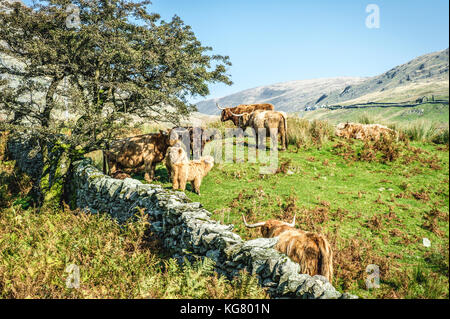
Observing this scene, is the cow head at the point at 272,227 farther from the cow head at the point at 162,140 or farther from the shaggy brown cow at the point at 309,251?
the cow head at the point at 162,140

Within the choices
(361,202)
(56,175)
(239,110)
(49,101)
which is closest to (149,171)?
(56,175)

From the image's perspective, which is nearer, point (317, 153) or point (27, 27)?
point (27, 27)

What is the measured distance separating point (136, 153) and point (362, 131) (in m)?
11.3

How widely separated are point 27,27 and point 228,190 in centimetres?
880

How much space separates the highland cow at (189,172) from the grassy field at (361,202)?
60 centimetres

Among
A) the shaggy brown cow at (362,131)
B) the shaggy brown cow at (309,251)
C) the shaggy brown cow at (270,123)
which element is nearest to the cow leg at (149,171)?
the shaggy brown cow at (270,123)

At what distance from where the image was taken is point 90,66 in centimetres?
993

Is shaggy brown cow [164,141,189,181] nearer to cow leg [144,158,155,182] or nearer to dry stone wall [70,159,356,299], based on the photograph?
dry stone wall [70,159,356,299]

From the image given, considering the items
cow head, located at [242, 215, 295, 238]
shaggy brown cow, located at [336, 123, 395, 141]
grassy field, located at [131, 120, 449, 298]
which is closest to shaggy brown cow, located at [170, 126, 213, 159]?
grassy field, located at [131, 120, 449, 298]

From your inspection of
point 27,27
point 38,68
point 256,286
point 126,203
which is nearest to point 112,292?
point 256,286

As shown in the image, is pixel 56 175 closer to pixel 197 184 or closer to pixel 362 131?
pixel 197 184

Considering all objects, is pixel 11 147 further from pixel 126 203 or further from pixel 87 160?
pixel 126 203

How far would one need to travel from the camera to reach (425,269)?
5305mm

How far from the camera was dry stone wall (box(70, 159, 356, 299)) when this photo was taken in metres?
3.53
